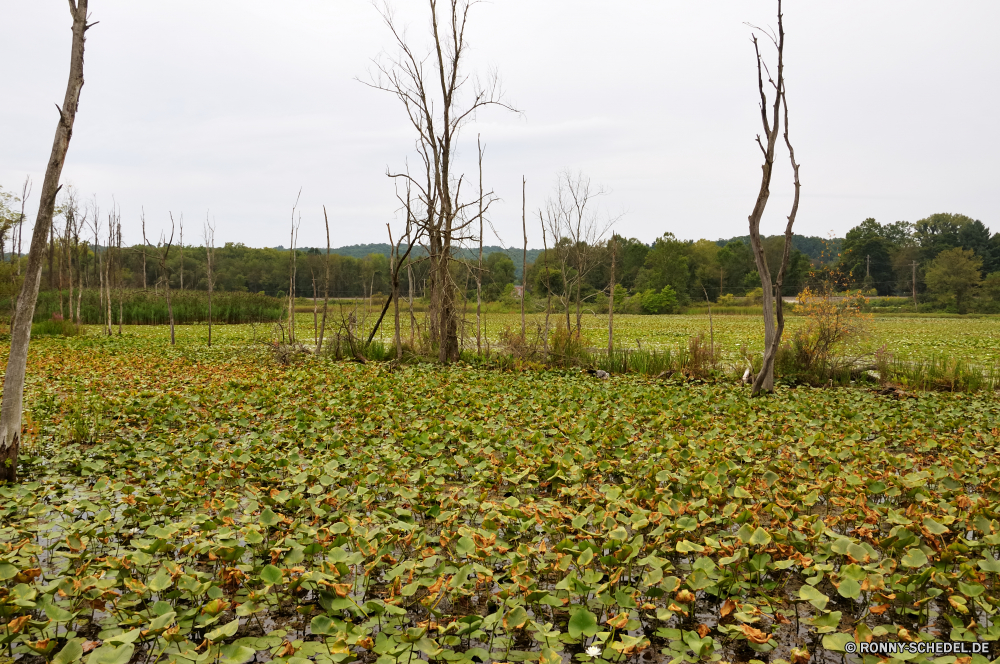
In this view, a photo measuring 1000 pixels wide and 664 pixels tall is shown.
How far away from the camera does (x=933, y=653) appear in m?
2.11

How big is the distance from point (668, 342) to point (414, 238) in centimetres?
984

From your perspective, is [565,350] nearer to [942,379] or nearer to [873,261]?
[942,379]

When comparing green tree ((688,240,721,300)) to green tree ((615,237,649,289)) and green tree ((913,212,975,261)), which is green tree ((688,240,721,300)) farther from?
green tree ((913,212,975,261))

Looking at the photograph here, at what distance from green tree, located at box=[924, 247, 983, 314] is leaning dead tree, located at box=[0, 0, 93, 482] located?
162 ft

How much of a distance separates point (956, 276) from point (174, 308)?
4845cm

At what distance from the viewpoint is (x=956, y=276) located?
41.4 m

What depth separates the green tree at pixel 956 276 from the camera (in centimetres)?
4094

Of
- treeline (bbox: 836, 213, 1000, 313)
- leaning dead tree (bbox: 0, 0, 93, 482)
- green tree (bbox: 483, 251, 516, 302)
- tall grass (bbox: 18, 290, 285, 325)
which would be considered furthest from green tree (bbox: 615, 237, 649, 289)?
leaning dead tree (bbox: 0, 0, 93, 482)

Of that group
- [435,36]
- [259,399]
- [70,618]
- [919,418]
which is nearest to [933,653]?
[70,618]

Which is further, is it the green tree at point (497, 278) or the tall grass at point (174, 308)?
the green tree at point (497, 278)

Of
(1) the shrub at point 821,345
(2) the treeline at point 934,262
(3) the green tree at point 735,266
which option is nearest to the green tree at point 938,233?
(2) the treeline at point 934,262

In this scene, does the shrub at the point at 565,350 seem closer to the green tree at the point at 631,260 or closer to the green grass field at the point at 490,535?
the green grass field at the point at 490,535

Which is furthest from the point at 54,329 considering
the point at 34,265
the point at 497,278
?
Answer: the point at 497,278

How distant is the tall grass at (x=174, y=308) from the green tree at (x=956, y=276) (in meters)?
44.2
